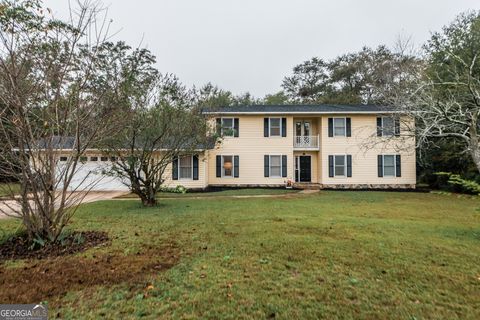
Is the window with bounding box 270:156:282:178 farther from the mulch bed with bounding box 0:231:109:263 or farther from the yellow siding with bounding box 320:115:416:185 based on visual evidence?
the mulch bed with bounding box 0:231:109:263

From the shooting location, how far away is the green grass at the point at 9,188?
4661mm

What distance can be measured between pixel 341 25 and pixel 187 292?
1898 cm

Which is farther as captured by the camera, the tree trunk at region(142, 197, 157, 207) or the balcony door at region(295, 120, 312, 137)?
the balcony door at region(295, 120, 312, 137)

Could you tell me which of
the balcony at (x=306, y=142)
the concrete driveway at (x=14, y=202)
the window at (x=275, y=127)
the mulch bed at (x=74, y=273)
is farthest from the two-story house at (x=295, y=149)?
the mulch bed at (x=74, y=273)

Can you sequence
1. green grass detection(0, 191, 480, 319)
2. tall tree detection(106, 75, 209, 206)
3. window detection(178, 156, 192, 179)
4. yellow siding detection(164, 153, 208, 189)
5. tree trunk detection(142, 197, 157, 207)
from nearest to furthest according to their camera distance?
green grass detection(0, 191, 480, 319) < tall tree detection(106, 75, 209, 206) < tree trunk detection(142, 197, 157, 207) < yellow siding detection(164, 153, 208, 189) < window detection(178, 156, 192, 179)

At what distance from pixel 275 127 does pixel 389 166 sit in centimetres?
780

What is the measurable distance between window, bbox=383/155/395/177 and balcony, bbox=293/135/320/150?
4.42 m

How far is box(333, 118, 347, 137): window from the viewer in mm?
17672

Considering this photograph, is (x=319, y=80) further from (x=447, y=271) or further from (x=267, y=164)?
(x=447, y=271)

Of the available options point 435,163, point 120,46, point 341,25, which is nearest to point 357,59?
point 341,25

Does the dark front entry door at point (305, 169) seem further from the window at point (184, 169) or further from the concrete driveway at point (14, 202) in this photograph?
the concrete driveway at point (14, 202)

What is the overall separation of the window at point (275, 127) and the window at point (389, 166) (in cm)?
708

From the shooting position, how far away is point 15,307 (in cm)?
274

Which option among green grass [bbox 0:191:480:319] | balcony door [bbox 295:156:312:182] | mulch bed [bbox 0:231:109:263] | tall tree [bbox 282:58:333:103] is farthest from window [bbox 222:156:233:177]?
tall tree [bbox 282:58:333:103]
